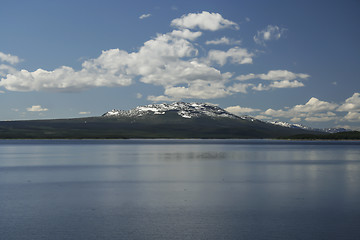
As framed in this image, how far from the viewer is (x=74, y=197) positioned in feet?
99.9

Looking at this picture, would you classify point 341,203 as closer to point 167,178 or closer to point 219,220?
point 219,220

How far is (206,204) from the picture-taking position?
88.7ft

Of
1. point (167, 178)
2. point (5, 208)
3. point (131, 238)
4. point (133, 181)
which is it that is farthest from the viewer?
point (167, 178)

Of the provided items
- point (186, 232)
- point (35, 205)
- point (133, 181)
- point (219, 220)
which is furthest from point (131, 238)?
point (133, 181)

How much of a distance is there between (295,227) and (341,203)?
9.15m

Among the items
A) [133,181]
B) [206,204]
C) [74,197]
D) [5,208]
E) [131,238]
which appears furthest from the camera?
[133,181]

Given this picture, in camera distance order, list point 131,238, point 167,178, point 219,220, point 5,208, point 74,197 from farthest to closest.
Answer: point 167,178, point 74,197, point 5,208, point 219,220, point 131,238

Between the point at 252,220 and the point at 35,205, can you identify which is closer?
the point at 252,220

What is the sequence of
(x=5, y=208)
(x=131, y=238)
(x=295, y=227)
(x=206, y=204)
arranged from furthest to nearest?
1. (x=206, y=204)
2. (x=5, y=208)
3. (x=295, y=227)
4. (x=131, y=238)

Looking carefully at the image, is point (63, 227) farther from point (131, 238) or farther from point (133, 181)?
point (133, 181)

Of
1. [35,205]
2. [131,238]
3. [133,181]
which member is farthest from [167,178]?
[131,238]

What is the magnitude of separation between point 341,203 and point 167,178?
21.1 metres

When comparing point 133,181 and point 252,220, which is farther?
point 133,181

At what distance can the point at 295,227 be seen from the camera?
20250 mm
